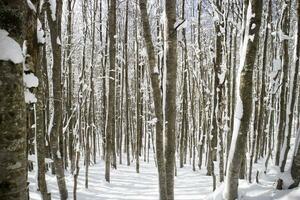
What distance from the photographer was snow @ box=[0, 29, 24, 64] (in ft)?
5.24

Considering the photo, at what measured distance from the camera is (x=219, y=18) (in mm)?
9867

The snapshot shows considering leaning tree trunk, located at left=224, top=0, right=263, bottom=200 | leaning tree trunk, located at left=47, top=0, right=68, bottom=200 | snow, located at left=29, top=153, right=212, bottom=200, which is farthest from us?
snow, located at left=29, top=153, right=212, bottom=200

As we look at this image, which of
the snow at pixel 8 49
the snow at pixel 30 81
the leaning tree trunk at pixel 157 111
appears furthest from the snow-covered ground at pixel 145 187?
the snow at pixel 8 49

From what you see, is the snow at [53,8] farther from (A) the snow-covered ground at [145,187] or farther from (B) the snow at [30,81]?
(A) the snow-covered ground at [145,187]

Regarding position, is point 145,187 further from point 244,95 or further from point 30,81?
point 30,81

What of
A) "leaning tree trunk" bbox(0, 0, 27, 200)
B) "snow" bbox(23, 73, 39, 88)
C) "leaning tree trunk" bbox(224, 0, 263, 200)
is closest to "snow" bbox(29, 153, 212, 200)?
"leaning tree trunk" bbox(224, 0, 263, 200)

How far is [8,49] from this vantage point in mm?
1604

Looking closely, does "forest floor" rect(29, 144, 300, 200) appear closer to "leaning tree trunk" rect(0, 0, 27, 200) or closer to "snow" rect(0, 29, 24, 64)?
"leaning tree trunk" rect(0, 0, 27, 200)

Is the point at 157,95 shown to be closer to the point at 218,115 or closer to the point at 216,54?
the point at 218,115

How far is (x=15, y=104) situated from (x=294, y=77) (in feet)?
24.3

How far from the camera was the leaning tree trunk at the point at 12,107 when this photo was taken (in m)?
1.61

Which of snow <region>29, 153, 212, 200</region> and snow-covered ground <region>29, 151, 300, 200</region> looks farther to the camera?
snow <region>29, 153, 212, 200</region>

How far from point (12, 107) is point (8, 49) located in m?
0.29

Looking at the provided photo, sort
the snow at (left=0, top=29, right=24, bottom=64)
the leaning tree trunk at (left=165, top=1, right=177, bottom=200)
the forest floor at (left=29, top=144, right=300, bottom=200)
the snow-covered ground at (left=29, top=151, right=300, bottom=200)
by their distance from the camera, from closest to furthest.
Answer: the snow at (left=0, top=29, right=24, bottom=64), the leaning tree trunk at (left=165, top=1, right=177, bottom=200), the forest floor at (left=29, top=144, right=300, bottom=200), the snow-covered ground at (left=29, top=151, right=300, bottom=200)
